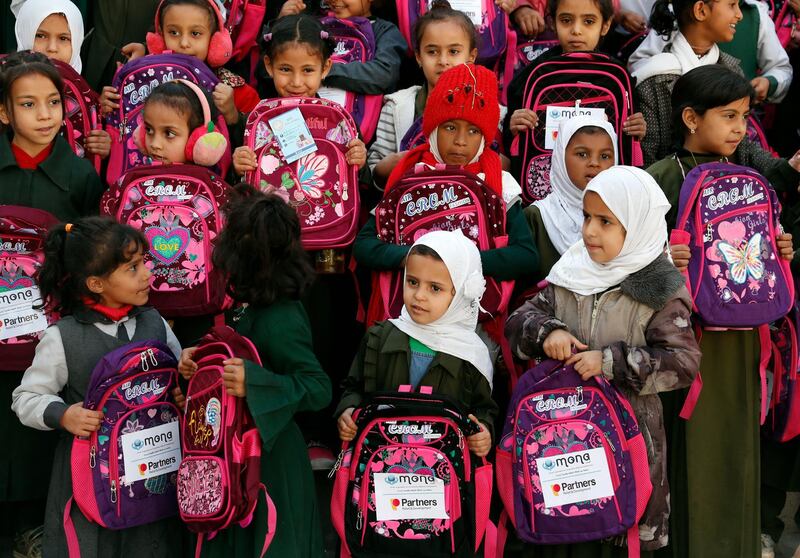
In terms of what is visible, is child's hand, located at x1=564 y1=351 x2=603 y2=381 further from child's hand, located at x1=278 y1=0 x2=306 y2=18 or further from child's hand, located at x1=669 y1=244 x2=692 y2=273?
child's hand, located at x1=278 y1=0 x2=306 y2=18

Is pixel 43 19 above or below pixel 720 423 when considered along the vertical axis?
above

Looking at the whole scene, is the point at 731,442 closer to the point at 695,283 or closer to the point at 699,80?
the point at 695,283

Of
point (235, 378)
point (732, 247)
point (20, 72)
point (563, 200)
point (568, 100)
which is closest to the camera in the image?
point (235, 378)

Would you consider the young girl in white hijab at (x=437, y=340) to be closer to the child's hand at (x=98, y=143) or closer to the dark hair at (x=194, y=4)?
the child's hand at (x=98, y=143)

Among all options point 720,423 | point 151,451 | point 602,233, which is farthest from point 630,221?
point 151,451

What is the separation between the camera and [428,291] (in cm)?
404

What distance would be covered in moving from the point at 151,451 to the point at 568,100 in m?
2.68

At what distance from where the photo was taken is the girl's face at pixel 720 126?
14.8 ft

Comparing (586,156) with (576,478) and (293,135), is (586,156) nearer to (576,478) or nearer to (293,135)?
(293,135)

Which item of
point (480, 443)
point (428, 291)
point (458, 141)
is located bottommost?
point (480, 443)

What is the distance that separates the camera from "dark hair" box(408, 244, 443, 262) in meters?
4.02

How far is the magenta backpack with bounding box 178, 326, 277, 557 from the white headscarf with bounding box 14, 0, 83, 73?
8.08 ft

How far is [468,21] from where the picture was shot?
5379 mm

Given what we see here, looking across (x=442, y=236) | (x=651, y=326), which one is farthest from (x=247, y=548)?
(x=651, y=326)
